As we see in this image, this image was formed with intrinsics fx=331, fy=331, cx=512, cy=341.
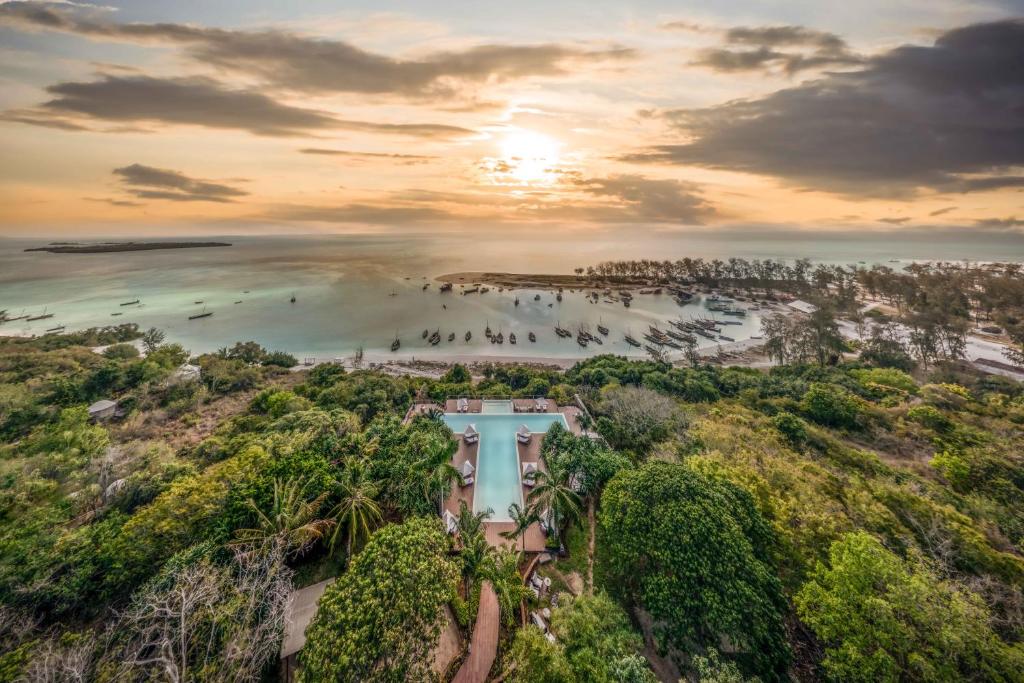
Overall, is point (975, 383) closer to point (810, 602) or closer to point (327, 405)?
point (810, 602)

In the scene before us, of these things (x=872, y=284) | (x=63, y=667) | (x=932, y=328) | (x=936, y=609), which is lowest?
(x=63, y=667)

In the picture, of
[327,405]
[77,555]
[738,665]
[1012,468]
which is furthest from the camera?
[327,405]

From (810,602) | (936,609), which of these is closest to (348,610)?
(810,602)

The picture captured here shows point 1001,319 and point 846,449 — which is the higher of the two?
point 1001,319

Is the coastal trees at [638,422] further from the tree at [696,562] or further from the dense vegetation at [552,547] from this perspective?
the tree at [696,562]

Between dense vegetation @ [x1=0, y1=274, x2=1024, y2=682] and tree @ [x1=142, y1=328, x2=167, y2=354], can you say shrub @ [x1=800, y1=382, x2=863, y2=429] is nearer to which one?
dense vegetation @ [x1=0, y1=274, x2=1024, y2=682]

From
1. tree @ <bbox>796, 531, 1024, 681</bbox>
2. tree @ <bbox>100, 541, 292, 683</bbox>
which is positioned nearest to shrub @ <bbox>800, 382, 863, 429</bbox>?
tree @ <bbox>796, 531, 1024, 681</bbox>

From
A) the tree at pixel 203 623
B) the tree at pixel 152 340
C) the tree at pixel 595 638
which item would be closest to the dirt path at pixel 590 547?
the tree at pixel 595 638
